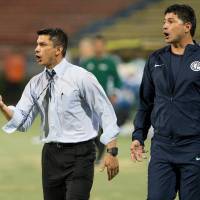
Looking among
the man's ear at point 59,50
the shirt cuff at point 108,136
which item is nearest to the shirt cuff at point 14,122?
the man's ear at point 59,50

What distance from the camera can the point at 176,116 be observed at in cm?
616

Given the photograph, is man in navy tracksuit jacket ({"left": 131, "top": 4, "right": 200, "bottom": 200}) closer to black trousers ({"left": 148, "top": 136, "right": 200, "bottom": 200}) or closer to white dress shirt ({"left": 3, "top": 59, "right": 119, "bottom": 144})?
black trousers ({"left": 148, "top": 136, "right": 200, "bottom": 200})

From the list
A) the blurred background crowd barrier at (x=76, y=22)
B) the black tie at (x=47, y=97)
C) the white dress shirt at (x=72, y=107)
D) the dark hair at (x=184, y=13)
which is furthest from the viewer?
the blurred background crowd barrier at (x=76, y=22)

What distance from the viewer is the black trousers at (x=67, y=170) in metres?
6.60

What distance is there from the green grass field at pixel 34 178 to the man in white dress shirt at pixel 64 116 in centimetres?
346

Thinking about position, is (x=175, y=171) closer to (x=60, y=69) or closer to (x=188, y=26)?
(x=188, y=26)

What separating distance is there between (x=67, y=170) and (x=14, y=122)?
578 millimetres

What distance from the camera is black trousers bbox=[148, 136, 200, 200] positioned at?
20.1 feet

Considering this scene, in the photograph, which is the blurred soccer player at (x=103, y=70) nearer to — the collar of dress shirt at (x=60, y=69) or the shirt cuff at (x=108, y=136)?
the collar of dress shirt at (x=60, y=69)

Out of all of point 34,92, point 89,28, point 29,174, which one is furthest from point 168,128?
point 89,28

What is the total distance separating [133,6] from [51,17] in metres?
2.86

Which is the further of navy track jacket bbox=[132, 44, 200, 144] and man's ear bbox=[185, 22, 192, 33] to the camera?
man's ear bbox=[185, 22, 192, 33]

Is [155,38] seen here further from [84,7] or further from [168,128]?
[168,128]

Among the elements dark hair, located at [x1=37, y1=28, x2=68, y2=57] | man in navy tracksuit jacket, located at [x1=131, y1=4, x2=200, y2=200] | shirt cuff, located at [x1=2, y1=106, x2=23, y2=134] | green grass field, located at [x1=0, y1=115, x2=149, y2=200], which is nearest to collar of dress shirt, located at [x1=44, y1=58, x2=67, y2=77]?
dark hair, located at [x1=37, y1=28, x2=68, y2=57]
